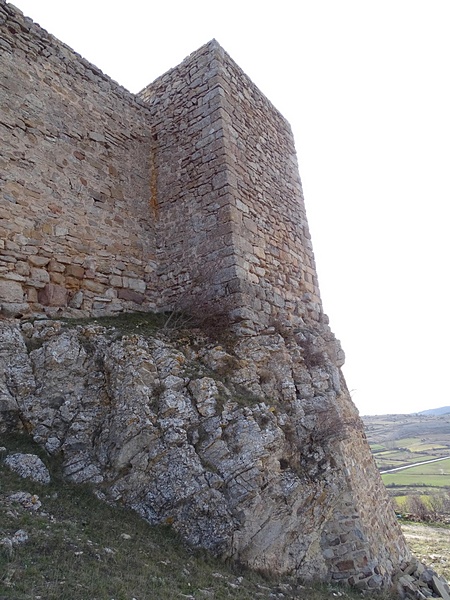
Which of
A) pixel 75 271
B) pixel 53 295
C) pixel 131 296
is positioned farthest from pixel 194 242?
pixel 53 295

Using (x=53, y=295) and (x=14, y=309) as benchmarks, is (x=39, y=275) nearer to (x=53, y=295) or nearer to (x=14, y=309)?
(x=53, y=295)

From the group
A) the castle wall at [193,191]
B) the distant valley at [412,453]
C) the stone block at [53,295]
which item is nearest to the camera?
the stone block at [53,295]

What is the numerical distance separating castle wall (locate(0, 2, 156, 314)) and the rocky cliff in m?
0.92

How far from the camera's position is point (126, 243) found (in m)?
7.83

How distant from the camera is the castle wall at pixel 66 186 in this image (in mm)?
6422

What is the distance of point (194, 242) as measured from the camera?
304 inches

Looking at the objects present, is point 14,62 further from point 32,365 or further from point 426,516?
point 426,516

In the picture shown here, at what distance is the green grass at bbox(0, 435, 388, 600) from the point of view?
10.2 ft

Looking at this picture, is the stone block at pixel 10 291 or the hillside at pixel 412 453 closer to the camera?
the stone block at pixel 10 291

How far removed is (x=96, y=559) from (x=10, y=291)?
3.87 m

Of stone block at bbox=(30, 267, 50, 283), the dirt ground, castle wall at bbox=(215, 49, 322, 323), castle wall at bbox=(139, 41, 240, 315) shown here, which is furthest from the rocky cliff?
the dirt ground

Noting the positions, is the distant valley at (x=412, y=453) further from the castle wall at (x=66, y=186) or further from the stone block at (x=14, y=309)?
the stone block at (x=14, y=309)

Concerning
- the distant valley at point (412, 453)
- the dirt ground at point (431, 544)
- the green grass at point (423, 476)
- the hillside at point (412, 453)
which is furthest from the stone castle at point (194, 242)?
the green grass at point (423, 476)

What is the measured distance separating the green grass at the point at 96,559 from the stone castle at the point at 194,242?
0.88ft
